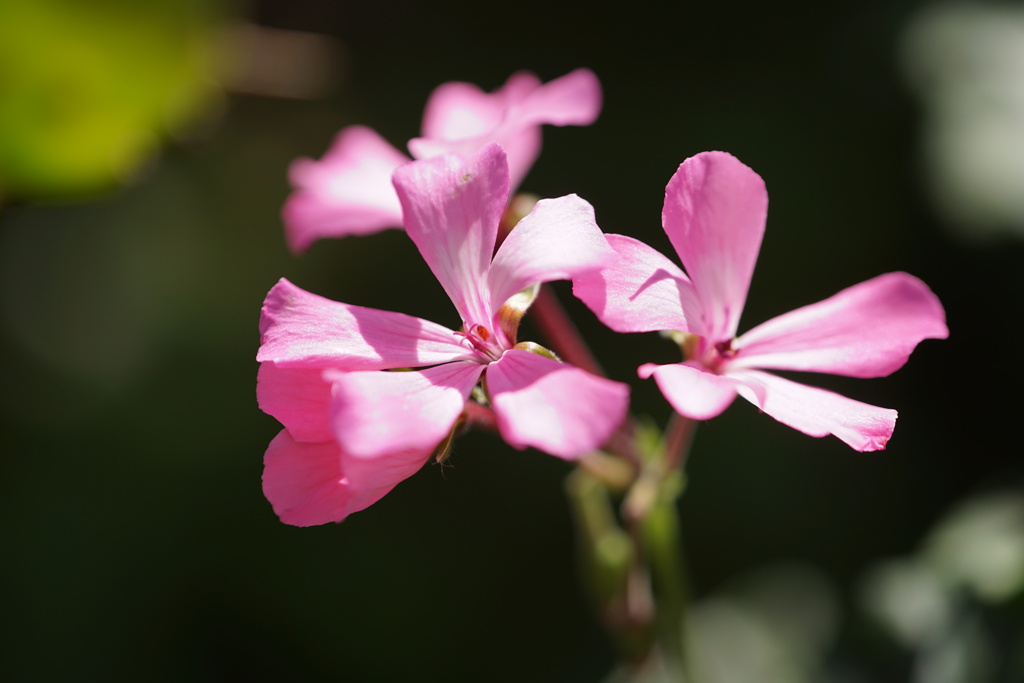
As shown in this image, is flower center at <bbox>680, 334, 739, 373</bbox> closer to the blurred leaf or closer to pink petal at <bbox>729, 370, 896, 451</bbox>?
pink petal at <bbox>729, 370, 896, 451</bbox>

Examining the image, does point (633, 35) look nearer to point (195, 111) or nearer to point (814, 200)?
point (814, 200)

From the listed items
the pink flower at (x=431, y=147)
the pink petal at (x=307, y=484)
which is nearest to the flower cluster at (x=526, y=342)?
the pink petal at (x=307, y=484)

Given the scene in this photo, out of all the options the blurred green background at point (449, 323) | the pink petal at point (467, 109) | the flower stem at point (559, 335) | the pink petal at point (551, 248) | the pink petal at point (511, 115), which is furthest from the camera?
the blurred green background at point (449, 323)

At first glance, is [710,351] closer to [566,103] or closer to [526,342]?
[526,342]

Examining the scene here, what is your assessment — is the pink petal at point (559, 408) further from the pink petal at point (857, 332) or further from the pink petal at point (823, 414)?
the pink petal at point (857, 332)

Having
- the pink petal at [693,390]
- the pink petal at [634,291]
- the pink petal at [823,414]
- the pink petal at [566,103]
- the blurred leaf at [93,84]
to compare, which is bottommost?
the pink petal at [823,414]

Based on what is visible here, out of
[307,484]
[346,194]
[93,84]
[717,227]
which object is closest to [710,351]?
[717,227]
